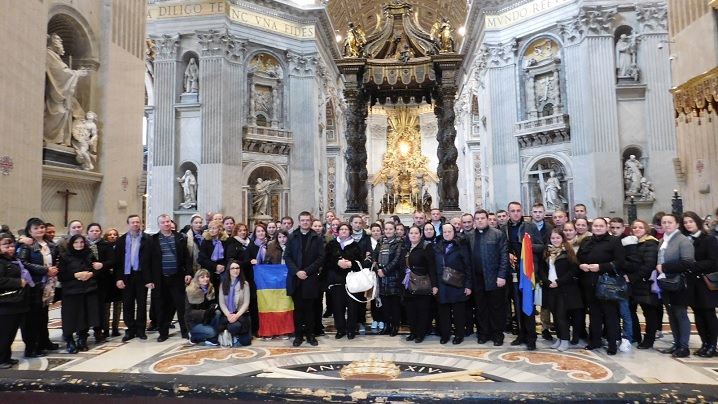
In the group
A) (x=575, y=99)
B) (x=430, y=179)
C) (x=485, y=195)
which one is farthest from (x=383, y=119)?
(x=575, y=99)

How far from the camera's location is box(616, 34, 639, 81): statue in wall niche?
16.1m

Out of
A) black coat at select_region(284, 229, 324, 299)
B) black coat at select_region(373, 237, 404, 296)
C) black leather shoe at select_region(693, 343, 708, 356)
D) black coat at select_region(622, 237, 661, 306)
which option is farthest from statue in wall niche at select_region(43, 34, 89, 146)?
black leather shoe at select_region(693, 343, 708, 356)

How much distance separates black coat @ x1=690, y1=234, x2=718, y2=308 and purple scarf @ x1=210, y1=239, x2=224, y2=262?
5368mm

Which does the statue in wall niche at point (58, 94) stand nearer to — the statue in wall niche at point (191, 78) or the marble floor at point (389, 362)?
the marble floor at point (389, 362)

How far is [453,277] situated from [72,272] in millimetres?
4462

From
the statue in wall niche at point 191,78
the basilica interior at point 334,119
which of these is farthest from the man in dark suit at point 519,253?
the statue in wall niche at point 191,78

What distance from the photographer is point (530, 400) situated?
125cm

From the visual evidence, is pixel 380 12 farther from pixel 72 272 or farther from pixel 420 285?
pixel 72 272

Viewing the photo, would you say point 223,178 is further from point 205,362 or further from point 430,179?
point 430,179

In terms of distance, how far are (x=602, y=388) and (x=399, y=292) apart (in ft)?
15.5

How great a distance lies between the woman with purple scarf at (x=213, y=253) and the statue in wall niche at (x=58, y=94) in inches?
171

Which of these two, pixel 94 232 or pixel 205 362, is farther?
pixel 94 232

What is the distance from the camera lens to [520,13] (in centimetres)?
1880

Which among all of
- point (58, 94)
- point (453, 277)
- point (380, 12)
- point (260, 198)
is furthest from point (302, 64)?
point (453, 277)
